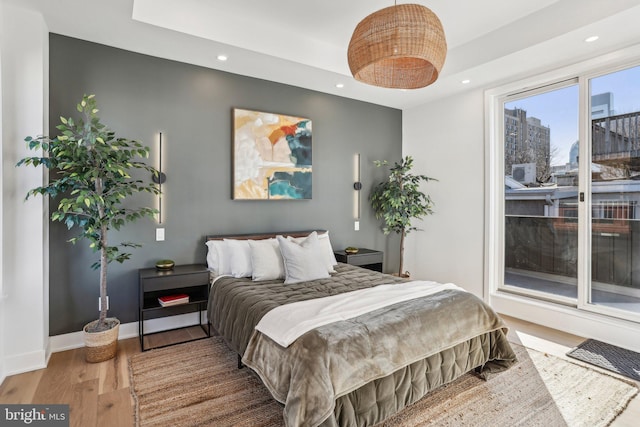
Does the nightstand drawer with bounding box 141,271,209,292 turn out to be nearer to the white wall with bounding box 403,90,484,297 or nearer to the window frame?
the white wall with bounding box 403,90,484,297

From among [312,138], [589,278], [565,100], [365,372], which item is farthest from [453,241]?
[365,372]

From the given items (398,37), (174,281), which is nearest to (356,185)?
(174,281)

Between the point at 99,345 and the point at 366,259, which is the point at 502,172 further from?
the point at 99,345

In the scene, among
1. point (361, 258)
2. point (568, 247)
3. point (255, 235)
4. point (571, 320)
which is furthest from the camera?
point (361, 258)

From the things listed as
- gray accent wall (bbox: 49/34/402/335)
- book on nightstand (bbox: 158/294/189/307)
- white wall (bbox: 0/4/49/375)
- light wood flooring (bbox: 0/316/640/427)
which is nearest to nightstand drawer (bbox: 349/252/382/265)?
gray accent wall (bbox: 49/34/402/335)

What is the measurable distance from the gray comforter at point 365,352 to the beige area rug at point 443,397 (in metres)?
0.14

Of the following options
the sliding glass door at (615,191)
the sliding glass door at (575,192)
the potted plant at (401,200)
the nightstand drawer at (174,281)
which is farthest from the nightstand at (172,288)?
the sliding glass door at (615,191)

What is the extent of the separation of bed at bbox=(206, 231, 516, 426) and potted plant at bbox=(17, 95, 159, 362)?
0.92 metres

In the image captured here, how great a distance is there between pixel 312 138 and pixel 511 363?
10.4 ft

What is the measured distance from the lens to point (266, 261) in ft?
10.4

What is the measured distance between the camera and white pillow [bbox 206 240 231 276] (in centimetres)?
329

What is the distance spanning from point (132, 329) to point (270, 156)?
2276mm

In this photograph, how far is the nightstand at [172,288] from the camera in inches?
115

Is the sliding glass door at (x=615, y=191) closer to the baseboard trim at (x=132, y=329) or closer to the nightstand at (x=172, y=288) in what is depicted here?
the nightstand at (x=172, y=288)
